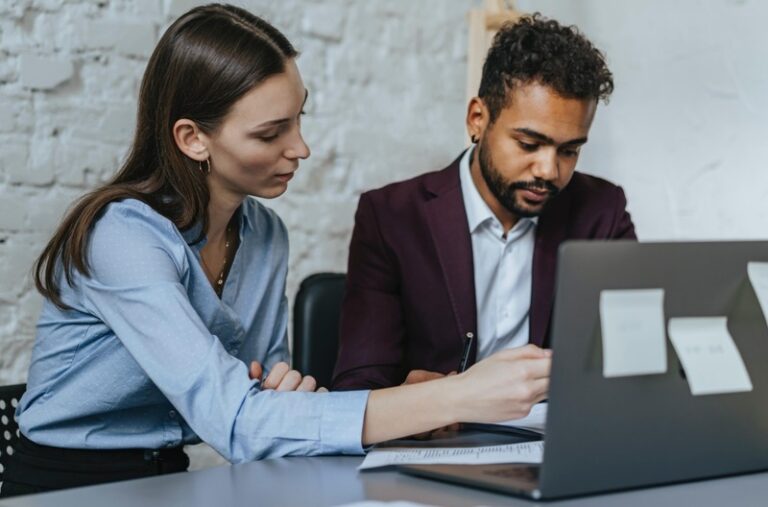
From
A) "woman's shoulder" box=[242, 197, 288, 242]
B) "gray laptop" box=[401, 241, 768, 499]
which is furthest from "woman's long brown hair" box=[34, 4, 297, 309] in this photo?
"gray laptop" box=[401, 241, 768, 499]

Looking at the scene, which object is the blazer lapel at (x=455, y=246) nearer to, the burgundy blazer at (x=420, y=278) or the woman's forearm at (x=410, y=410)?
the burgundy blazer at (x=420, y=278)

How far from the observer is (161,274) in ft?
4.62

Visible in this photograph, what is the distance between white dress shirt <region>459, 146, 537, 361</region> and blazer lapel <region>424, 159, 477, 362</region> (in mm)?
32

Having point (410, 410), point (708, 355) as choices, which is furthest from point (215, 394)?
point (708, 355)

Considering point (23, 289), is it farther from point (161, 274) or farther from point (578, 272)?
point (578, 272)

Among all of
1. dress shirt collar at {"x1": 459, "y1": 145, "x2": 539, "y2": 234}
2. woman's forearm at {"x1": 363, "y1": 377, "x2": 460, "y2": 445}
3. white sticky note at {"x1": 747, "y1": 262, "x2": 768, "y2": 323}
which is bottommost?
woman's forearm at {"x1": 363, "y1": 377, "x2": 460, "y2": 445}

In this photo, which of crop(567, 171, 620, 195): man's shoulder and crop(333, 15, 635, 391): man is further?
crop(567, 171, 620, 195): man's shoulder

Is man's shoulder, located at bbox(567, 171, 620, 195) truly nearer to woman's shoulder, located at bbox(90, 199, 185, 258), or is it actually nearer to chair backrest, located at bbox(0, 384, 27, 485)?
woman's shoulder, located at bbox(90, 199, 185, 258)

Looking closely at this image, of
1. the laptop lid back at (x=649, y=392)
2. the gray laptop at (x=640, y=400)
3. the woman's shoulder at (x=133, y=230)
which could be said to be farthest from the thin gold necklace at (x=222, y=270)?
the laptop lid back at (x=649, y=392)

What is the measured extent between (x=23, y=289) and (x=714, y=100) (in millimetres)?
1708

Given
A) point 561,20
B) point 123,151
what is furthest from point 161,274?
point 561,20

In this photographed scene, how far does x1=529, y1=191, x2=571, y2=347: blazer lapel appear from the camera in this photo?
199 cm

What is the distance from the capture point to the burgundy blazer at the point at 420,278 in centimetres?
196

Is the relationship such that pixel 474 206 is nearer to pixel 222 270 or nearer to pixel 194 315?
pixel 222 270
